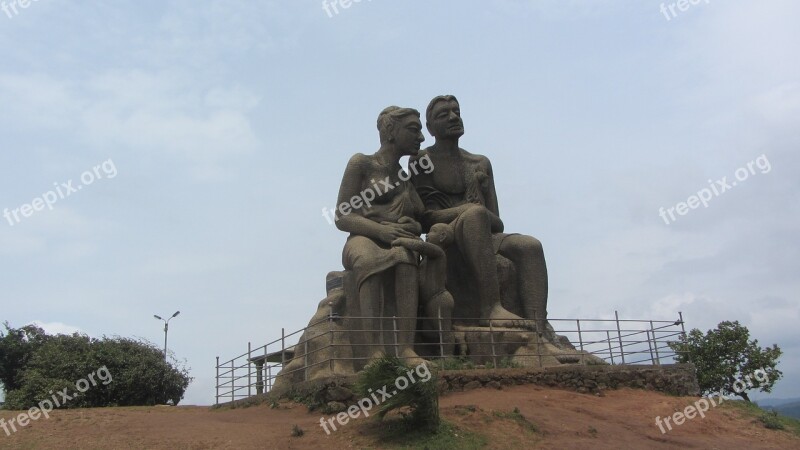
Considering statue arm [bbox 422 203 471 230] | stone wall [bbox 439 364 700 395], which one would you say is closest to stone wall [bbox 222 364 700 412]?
stone wall [bbox 439 364 700 395]

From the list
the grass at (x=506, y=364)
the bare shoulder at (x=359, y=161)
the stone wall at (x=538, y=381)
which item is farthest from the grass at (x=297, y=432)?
the bare shoulder at (x=359, y=161)

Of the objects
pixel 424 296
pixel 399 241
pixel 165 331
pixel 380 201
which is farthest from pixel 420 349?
pixel 165 331

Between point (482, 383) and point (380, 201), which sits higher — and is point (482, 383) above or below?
below

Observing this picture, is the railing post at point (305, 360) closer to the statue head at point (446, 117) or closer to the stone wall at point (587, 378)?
the stone wall at point (587, 378)

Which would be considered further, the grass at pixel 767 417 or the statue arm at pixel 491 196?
the statue arm at pixel 491 196

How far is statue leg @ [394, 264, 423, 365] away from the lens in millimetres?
12422

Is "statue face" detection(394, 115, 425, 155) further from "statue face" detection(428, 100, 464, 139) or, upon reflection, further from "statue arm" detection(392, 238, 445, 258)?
"statue arm" detection(392, 238, 445, 258)

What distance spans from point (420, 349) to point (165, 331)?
2285 centimetres

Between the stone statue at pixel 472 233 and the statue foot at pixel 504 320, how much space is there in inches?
0.7

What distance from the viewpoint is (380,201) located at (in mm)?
13930

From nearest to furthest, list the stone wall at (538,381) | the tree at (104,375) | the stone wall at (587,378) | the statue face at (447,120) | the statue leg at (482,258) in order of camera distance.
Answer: the stone wall at (538,381) < the stone wall at (587,378) < the statue leg at (482,258) < the statue face at (447,120) < the tree at (104,375)

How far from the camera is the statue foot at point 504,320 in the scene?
43.2 ft

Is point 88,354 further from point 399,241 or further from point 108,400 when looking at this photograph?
point 399,241

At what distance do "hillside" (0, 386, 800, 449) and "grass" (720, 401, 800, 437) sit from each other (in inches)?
2.5
